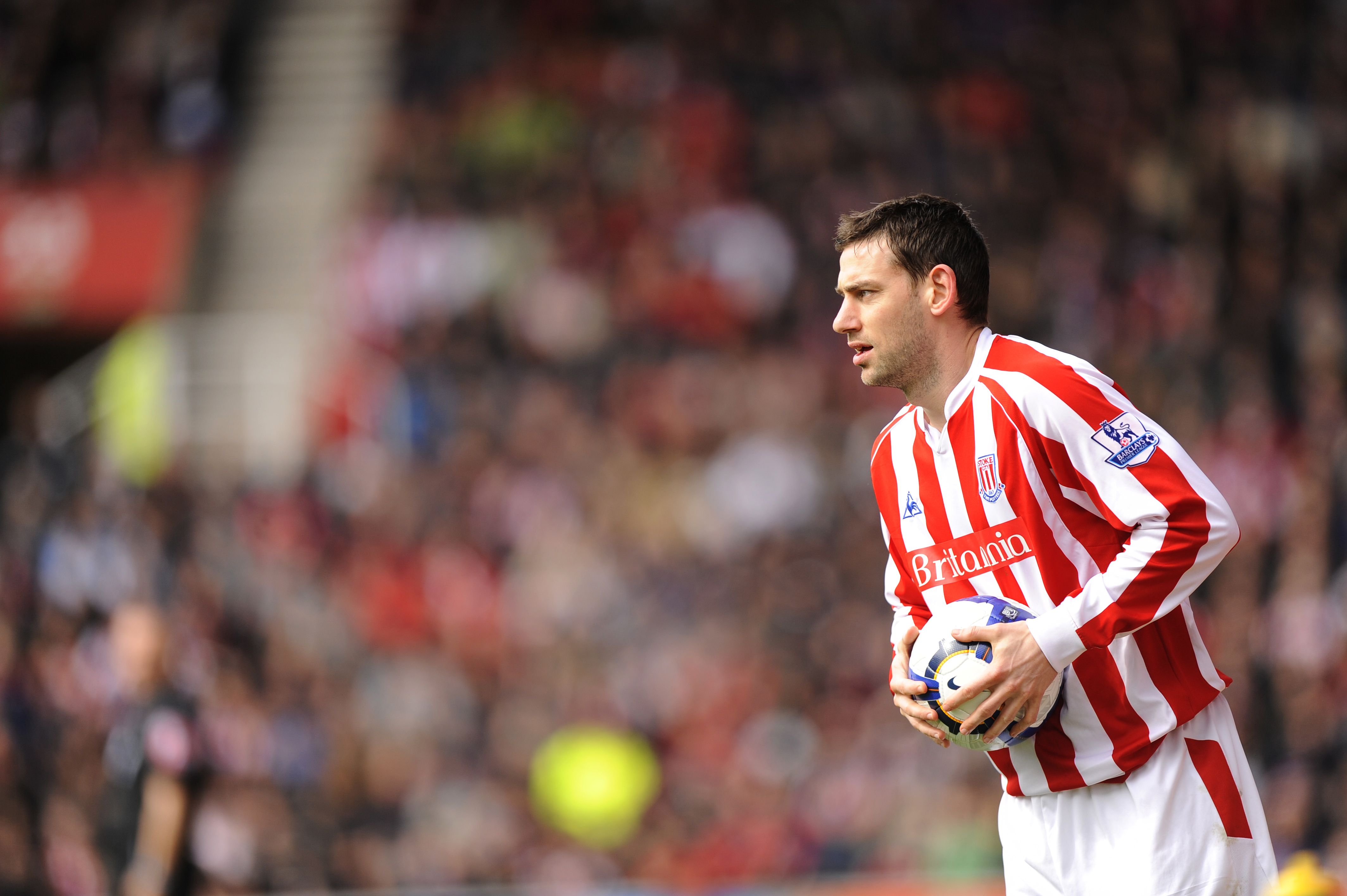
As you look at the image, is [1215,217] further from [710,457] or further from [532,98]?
[532,98]

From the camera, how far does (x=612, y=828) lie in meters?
9.13

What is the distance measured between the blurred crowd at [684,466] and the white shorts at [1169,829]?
4.60 meters

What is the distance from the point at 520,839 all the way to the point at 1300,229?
684 centimetres

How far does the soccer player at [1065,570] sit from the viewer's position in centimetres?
270

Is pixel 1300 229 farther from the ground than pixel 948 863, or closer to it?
farther from the ground

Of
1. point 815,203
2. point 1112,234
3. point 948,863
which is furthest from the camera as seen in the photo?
point 815,203

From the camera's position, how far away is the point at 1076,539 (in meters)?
2.89

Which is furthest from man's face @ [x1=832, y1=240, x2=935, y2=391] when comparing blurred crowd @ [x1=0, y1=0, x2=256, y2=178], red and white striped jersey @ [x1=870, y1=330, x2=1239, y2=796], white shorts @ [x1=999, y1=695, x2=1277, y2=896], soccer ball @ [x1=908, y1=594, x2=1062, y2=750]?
blurred crowd @ [x1=0, y1=0, x2=256, y2=178]

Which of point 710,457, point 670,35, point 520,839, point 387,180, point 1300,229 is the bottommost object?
point 520,839

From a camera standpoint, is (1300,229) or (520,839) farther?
(1300,229)

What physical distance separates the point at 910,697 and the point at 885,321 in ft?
2.57

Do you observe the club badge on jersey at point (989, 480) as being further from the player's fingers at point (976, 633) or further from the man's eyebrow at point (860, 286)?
the man's eyebrow at point (860, 286)

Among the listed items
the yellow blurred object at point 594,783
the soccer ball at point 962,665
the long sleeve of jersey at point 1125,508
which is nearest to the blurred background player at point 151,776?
the yellow blurred object at point 594,783

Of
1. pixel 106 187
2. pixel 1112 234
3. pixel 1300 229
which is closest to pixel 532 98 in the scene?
pixel 106 187
